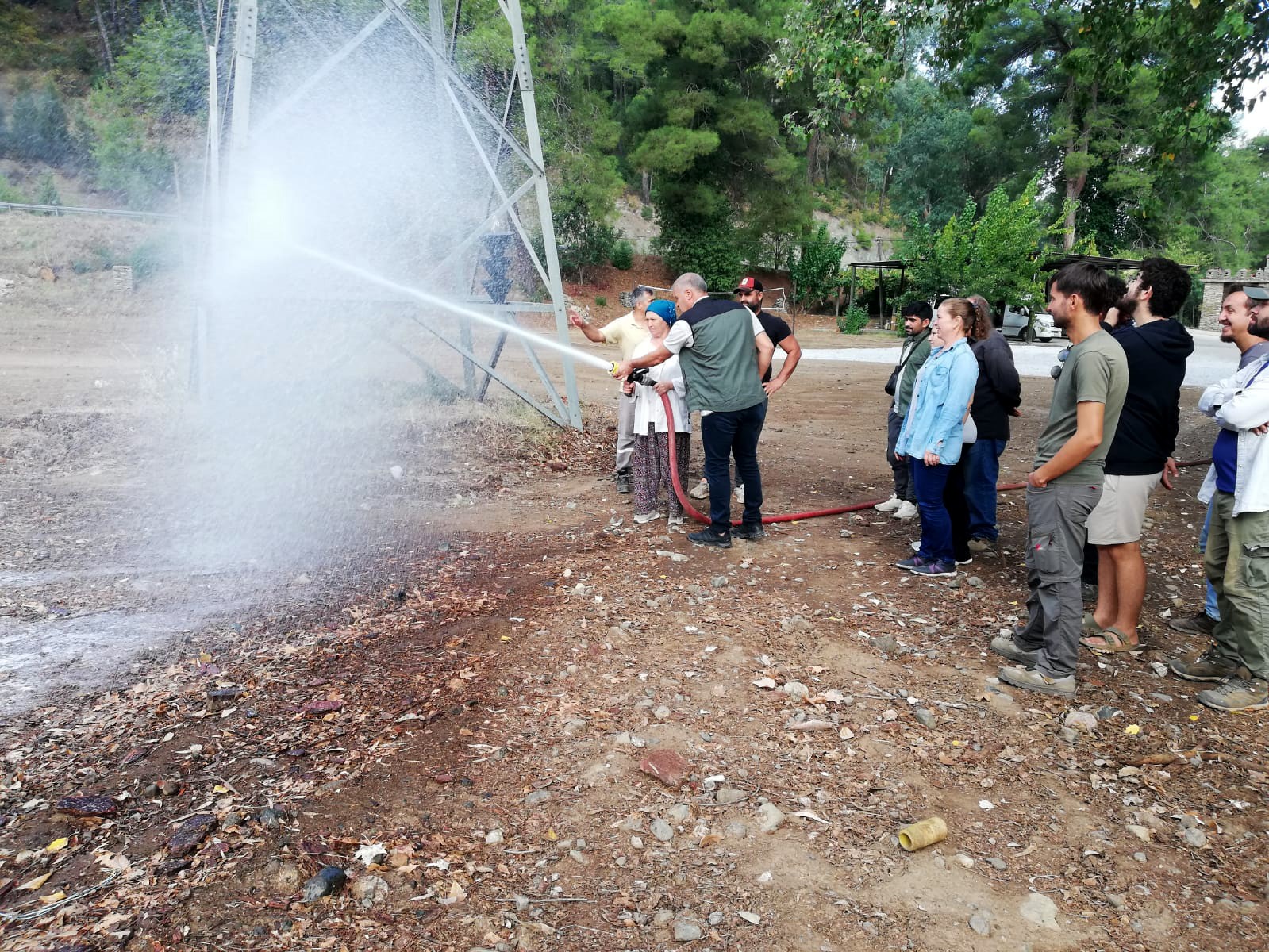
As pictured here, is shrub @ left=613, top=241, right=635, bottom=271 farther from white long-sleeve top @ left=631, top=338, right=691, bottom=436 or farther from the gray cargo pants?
the gray cargo pants

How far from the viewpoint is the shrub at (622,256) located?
34.9 metres

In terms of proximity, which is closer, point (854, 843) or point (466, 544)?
point (854, 843)

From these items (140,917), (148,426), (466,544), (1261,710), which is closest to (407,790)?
(140,917)

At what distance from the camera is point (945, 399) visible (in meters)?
4.86

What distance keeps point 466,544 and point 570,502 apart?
1.26 m

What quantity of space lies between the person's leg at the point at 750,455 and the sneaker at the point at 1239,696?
2718 mm

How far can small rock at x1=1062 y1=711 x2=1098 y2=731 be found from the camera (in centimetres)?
351

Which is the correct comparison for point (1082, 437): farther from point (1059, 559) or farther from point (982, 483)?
point (982, 483)

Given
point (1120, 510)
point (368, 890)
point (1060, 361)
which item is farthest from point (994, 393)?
point (368, 890)

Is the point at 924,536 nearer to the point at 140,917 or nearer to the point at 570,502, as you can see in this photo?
the point at 570,502

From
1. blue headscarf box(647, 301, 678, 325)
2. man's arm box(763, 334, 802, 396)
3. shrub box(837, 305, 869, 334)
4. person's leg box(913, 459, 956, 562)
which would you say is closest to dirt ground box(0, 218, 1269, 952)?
person's leg box(913, 459, 956, 562)

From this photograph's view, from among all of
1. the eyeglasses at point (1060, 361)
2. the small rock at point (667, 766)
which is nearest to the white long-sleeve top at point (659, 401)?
the eyeglasses at point (1060, 361)

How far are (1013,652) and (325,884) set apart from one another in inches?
125

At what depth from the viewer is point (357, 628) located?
4.37 meters
